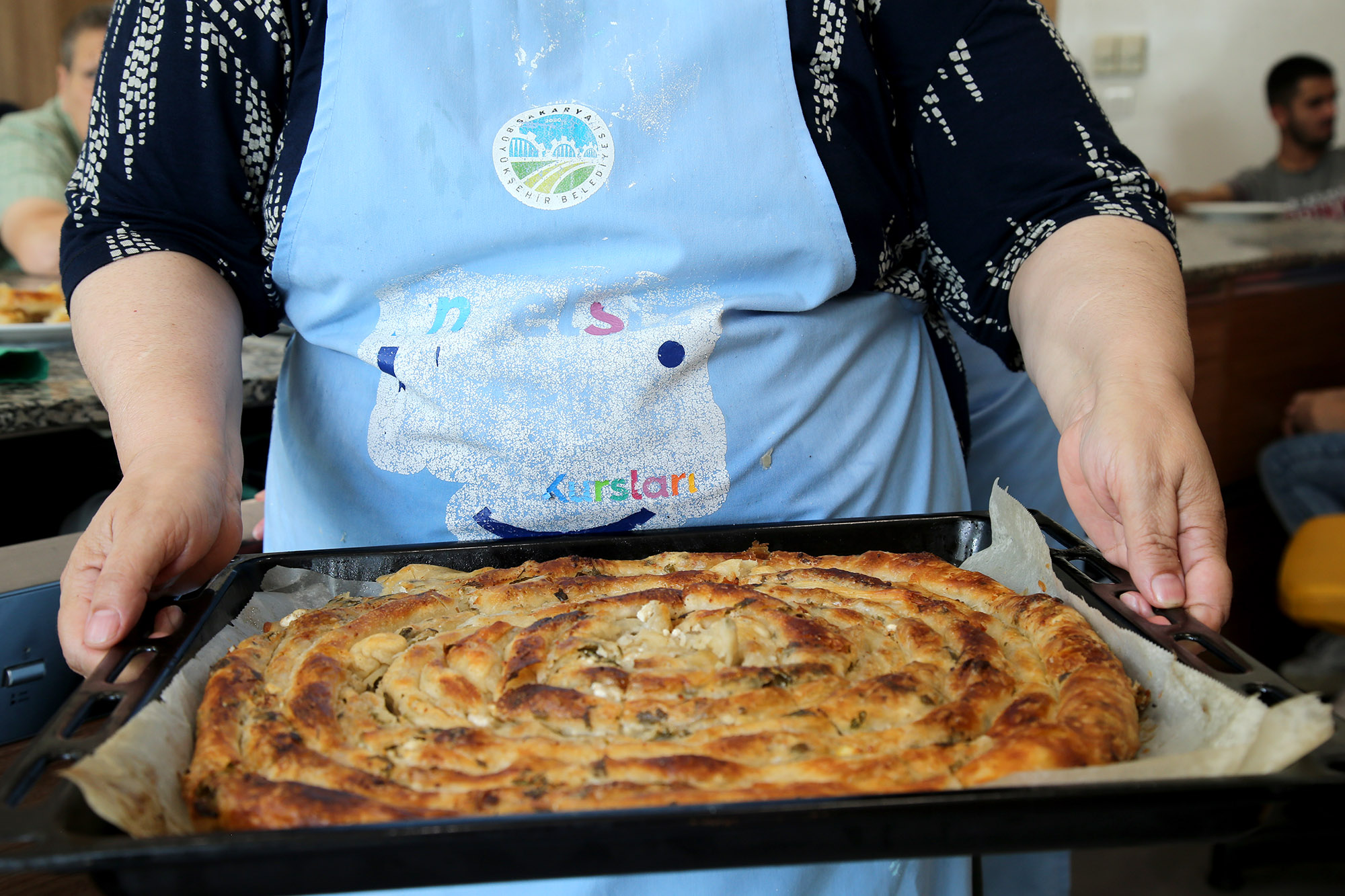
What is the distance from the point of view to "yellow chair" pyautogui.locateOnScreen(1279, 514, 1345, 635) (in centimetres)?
249

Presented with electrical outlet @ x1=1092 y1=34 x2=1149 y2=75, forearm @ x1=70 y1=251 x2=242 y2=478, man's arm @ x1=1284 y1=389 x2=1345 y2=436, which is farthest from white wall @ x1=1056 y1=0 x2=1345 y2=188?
forearm @ x1=70 y1=251 x2=242 y2=478

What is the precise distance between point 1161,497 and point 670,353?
0.53m

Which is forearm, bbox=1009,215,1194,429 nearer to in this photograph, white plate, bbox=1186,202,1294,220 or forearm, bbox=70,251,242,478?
forearm, bbox=70,251,242,478

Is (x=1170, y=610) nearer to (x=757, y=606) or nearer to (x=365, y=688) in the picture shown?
(x=757, y=606)

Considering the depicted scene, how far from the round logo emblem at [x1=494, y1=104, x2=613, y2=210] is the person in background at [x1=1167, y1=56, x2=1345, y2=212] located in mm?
5128

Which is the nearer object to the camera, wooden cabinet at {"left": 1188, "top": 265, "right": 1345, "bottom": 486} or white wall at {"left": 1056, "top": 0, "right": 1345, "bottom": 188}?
wooden cabinet at {"left": 1188, "top": 265, "right": 1345, "bottom": 486}

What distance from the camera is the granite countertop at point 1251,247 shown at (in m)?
3.31

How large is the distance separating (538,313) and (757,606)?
0.41m

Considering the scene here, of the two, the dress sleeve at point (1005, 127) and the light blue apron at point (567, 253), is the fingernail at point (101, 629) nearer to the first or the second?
the light blue apron at point (567, 253)

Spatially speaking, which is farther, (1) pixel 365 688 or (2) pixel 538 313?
(2) pixel 538 313

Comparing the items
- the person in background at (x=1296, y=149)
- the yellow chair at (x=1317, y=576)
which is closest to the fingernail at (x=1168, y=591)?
the yellow chair at (x=1317, y=576)

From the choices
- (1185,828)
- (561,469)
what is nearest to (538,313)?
(561,469)

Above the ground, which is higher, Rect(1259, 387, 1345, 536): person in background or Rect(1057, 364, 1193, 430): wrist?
Rect(1057, 364, 1193, 430): wrist

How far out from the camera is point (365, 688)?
3.12 feet
